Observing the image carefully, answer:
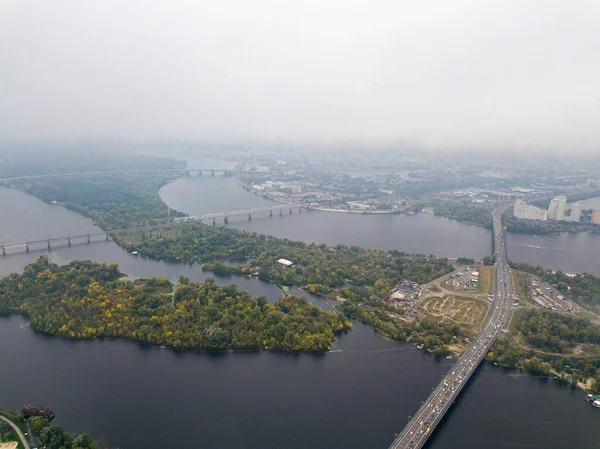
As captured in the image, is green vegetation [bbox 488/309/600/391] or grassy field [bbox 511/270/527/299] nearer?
green vegetation [bbox 488/309/600/391]

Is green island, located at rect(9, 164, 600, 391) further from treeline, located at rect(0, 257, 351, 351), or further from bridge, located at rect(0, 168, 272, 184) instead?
bridge, located at rect(0, 168, 272, 184)

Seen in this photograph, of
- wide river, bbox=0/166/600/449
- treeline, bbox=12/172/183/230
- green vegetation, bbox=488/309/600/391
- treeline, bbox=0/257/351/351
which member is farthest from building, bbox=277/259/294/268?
treeline, bbox=12/172/183/230

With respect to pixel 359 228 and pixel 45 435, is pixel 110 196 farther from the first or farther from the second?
pixel 45 435

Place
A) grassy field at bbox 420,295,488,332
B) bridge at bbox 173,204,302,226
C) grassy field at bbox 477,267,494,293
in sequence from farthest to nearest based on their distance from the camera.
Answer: bridge at bbox 173,204,302,226, grassy field at bbox 477,267,494,293, grassy field at bbox 420,295,488,332

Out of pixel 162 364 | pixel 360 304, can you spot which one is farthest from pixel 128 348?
pixel 360 304

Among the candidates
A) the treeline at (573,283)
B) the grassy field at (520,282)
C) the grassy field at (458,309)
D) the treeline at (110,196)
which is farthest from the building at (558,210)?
the treeline at (110,196)

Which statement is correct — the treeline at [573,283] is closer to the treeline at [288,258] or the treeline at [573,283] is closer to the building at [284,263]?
the treeline at [288,258]
